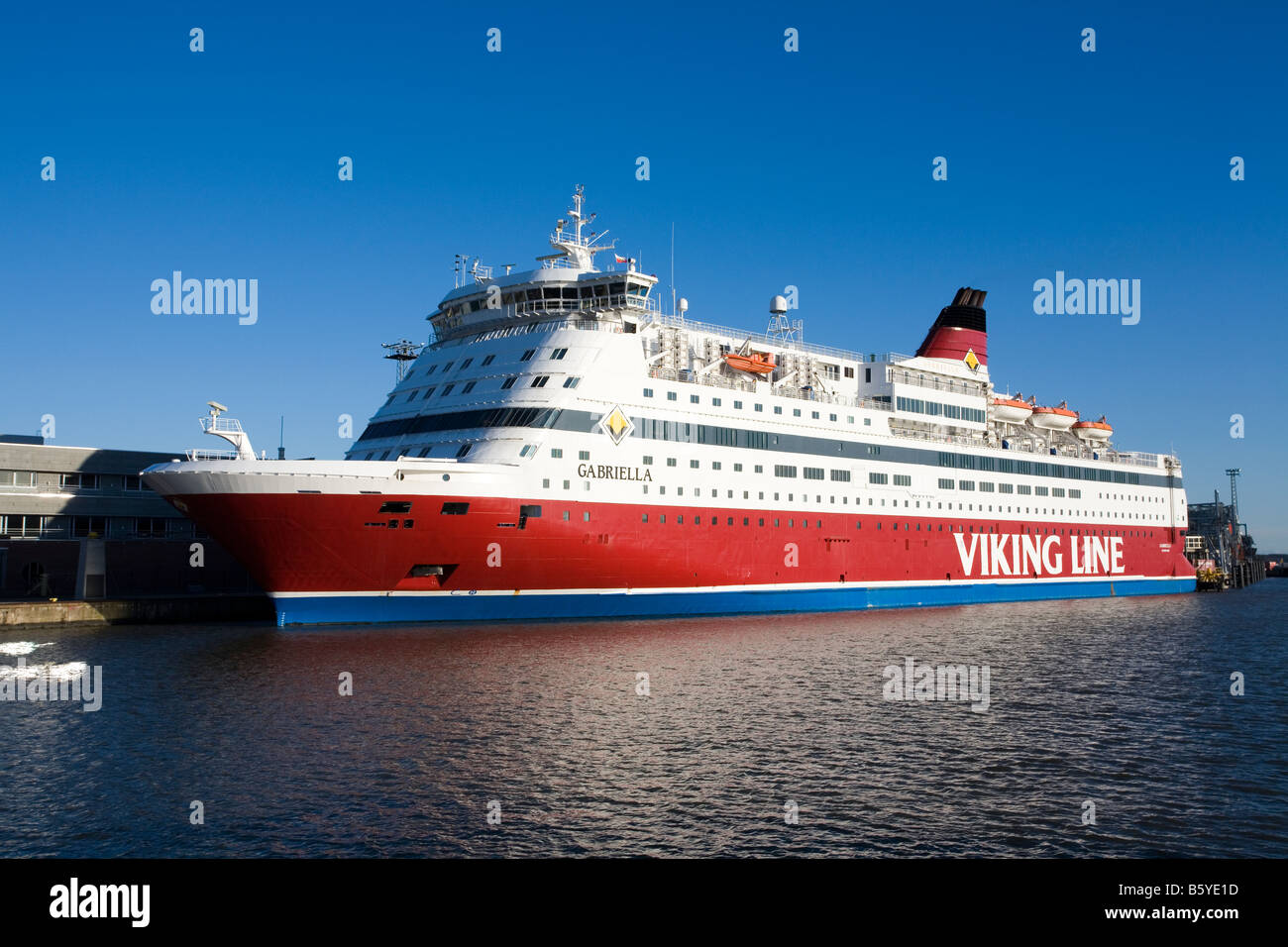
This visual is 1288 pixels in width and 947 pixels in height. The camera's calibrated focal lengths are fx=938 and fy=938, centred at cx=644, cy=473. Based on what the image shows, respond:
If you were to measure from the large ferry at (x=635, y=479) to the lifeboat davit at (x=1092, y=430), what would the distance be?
23.0ft

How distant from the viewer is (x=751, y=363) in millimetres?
42875

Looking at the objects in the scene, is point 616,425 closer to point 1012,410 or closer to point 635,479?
point 635,479

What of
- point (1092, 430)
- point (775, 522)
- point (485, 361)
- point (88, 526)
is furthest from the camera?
point (1092, 430)

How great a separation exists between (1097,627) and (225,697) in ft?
114

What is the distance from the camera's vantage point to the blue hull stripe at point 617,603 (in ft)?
105

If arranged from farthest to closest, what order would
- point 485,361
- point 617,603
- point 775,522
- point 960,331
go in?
point 960,331 < point 775,522 < point 485,361 < point 617,603

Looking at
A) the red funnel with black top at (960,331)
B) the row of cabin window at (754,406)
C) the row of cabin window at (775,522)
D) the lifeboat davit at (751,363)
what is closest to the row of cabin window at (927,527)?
the row of cabin window at (775,522)

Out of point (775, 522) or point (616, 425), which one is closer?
point (616, 425)

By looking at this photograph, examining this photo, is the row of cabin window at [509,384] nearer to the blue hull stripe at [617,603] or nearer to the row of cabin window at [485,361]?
the row of cabin window at [485,361]

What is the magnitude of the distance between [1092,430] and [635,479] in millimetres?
40440

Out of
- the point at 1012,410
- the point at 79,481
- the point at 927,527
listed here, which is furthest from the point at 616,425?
the point at 1012,410

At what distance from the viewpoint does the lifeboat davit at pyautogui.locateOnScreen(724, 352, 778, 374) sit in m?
42.4

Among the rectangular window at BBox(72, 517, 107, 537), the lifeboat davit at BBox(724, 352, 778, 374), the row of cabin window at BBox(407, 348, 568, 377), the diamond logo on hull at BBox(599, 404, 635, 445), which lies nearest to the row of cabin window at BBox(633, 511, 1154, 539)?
the diamond logo on hull at BBox(599, 404, 635, 445)
